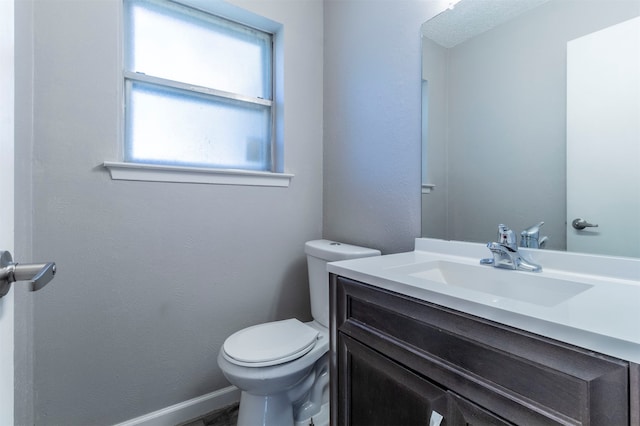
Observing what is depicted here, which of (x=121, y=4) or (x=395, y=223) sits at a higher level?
(x=121, y=4)

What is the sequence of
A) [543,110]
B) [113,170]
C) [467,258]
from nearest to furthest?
[543,110]
[467,258]
[113,170]

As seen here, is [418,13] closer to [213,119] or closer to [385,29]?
[385,29]

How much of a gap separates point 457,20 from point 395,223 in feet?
2.85

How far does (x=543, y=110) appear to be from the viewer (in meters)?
0.92

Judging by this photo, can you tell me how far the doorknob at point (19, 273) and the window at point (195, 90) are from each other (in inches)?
41.3

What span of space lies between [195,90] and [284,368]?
4.58ft

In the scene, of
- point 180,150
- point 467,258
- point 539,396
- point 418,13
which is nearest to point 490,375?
point 539,396

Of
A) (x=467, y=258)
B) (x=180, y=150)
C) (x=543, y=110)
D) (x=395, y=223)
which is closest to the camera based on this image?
(x=543, y=110)

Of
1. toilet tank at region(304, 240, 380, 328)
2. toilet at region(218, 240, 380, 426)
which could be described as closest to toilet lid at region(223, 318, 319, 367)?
toilet at region(218, 240, 380, 426)

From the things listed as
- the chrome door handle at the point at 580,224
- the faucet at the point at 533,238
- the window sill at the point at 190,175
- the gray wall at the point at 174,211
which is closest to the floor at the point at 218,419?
the gray wall at the point at 174,211

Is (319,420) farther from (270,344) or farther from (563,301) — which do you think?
(563,301)

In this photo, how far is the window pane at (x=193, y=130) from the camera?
1362mm

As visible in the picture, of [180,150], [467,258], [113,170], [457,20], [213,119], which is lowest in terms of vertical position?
[467,258]

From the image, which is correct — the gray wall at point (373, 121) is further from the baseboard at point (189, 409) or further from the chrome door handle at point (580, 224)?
the baseboard at point (189, 409)
